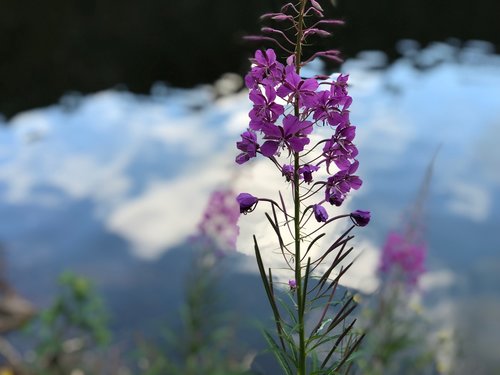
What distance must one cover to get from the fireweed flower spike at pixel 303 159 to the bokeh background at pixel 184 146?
0.38 feet

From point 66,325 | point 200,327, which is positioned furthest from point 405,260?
point 66,325

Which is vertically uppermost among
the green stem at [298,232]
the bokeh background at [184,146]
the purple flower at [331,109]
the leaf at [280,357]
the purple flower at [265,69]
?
the bokeh background at [184,146]

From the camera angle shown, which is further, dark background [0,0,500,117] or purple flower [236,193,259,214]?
dark background [0,0,500,117]

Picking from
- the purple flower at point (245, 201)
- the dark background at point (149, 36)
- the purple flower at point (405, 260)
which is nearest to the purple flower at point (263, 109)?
the purple flower at point (245, 201)

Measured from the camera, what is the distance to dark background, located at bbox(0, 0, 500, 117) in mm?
10414

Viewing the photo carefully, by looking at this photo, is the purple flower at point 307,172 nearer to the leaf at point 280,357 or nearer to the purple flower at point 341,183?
the purple flower at point 341,183

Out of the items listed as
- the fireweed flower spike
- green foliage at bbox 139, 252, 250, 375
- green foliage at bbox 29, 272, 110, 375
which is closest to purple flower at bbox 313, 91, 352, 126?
the fireweed flower spike

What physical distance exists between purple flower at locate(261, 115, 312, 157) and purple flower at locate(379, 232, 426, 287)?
1.96m

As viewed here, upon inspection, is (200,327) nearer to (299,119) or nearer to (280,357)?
(280,357)

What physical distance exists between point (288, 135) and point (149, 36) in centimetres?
1217

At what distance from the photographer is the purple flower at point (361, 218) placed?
0.88 m

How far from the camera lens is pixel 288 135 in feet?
2.72

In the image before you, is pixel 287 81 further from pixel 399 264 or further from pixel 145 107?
pixel 145 107

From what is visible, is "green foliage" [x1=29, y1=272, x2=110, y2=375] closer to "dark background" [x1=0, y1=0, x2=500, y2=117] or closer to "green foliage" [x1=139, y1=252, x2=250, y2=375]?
"green foliage" [x1=139, y1=252, x2=250, y2=375]
